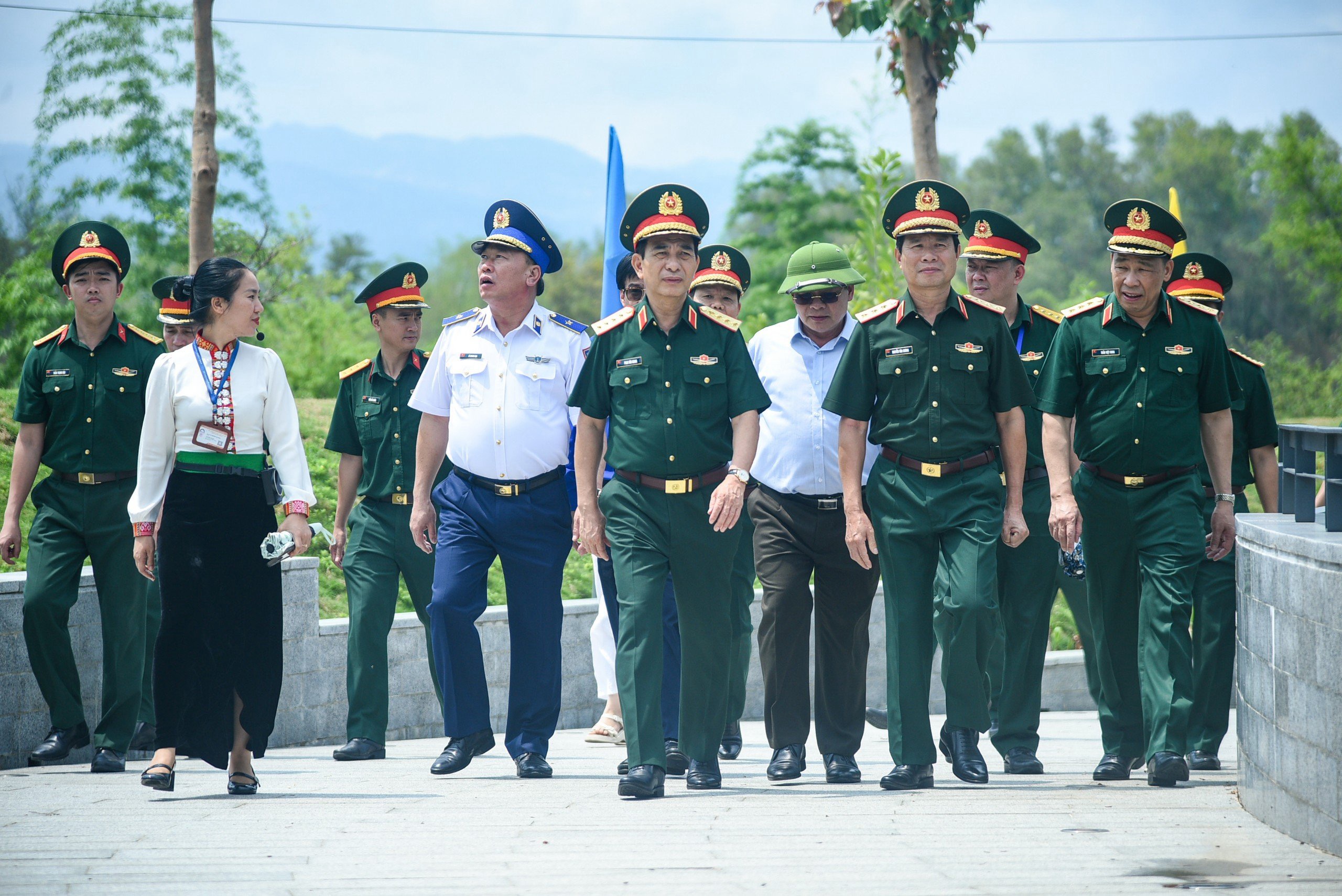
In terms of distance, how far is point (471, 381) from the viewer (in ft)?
25.0

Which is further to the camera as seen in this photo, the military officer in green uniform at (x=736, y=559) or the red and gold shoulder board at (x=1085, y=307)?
the military officer in green uniform at (x=736, y=559)

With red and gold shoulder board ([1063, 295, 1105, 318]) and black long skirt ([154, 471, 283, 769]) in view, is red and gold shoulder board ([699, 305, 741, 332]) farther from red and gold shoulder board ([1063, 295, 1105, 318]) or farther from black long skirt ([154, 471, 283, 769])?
black long skirt ([154, 471, 283, 769])

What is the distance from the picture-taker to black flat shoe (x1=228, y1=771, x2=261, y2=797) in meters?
6.66

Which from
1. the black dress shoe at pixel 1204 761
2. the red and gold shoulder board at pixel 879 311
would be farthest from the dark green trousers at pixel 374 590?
the black dress shoe at pixel 1204 761

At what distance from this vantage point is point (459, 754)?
24.4 feet

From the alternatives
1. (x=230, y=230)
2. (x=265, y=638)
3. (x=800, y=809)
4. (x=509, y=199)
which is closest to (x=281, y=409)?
(x=265, y=638)

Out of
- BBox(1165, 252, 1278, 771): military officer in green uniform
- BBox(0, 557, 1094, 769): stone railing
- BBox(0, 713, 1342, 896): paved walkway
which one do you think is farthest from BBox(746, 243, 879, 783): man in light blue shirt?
BBox(0, 557, 1094, 769): stone railing

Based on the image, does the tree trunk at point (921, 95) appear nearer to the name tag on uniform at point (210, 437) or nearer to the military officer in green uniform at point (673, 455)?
the military officer in green uniform at point (673, 455)

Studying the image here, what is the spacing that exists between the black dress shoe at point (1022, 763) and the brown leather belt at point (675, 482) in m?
2.17

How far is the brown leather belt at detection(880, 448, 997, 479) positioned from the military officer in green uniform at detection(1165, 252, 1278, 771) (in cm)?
117

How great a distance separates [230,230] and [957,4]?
1543cm

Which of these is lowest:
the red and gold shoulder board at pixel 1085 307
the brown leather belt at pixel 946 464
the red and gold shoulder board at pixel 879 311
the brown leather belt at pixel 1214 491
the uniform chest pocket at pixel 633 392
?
the brown leather belt at pixel 1214 491

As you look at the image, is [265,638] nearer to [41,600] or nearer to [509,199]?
[41,600]

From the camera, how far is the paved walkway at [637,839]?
454cm
